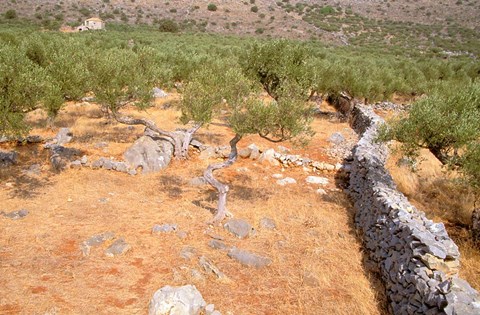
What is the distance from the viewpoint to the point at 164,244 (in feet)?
35.1

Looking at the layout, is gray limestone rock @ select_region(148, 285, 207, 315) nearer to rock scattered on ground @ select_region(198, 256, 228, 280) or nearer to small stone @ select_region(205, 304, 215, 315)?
small stone @ select_region(205, 304, 215, 315)

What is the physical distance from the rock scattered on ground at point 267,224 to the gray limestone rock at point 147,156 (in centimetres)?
677

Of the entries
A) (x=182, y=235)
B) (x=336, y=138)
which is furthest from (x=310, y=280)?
(x=336, y=138)

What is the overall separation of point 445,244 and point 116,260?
839cm

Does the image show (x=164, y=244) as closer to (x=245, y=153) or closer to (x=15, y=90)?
(x=15, y=90)

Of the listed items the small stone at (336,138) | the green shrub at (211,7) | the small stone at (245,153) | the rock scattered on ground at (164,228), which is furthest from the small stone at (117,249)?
the green shrub at (211,7)

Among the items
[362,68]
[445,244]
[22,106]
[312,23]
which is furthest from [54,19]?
[445,244]

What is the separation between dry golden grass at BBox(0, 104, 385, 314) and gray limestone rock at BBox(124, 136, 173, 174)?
546 mm

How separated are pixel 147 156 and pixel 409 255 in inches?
487

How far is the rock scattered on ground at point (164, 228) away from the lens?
1134cm

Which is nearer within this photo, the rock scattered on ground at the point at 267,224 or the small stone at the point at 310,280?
the small stone at the point at 310,280

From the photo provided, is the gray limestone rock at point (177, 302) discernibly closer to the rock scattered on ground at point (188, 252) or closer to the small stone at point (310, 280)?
the rock scattered on ground at point (188, 252)

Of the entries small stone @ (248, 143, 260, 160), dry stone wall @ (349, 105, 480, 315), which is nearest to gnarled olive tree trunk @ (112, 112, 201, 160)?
small stone @ (248, 143, 260, 160)

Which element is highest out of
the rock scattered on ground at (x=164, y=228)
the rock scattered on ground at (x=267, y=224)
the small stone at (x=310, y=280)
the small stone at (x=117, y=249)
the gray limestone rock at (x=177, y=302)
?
the gray limestone rock at (x=177, y=302)
